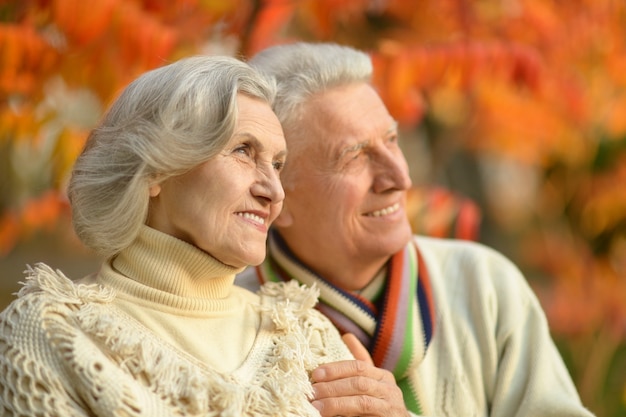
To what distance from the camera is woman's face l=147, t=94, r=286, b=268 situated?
81.3 inches

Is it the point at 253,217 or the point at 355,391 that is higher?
the point at 253,217

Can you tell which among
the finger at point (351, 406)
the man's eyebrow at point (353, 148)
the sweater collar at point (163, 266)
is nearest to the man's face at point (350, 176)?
the man's eyebrow at point (353, 148)

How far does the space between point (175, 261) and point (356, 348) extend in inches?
26.5

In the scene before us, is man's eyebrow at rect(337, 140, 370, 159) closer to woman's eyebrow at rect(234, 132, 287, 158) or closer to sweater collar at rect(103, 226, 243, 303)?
woman's eyebrow at rect(234, 132, 287, 158)

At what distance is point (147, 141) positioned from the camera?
2027 mm

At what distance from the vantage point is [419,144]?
9031mm

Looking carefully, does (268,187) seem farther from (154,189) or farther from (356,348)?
(356,348)

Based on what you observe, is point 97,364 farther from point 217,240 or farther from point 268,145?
point 268,145

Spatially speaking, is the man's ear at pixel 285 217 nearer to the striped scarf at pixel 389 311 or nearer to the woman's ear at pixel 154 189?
the striped scarf at pixel 389 311

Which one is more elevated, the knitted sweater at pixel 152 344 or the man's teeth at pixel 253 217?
the man's teeth at pixel 253 217

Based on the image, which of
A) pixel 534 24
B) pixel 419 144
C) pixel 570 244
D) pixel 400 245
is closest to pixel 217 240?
pixel 400 245

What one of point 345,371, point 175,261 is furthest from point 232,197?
point 345,371

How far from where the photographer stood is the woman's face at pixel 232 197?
2064 millimetres

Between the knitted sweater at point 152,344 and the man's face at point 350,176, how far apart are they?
1.89 ft
